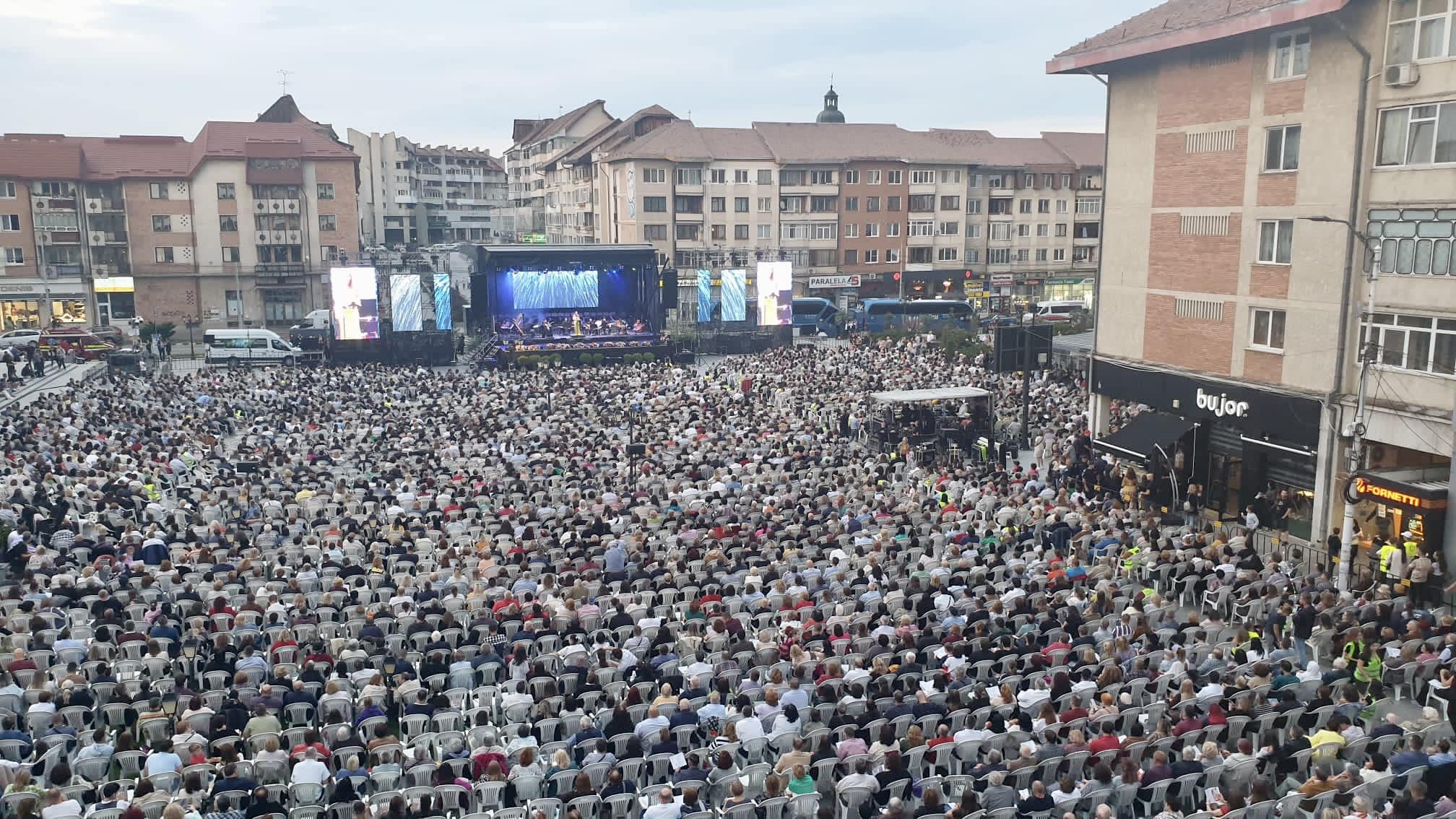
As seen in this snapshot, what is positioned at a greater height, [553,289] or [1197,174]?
[1197,174]

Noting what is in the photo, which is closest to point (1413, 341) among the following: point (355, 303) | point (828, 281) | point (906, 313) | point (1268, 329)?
point (1268, 329)

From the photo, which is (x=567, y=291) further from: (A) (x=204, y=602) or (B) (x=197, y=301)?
(A) (x=204, y=602)

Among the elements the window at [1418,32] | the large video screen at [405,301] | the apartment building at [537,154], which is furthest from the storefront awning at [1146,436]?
the apartment building at [537,154]

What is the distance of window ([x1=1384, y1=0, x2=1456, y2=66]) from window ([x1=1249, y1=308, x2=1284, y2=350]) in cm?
496

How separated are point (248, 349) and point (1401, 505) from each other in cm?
4335

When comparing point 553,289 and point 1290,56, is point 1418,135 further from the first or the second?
point 553,289

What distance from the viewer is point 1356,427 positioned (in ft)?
58.6

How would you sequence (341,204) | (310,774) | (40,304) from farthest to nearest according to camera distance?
(341,204) < (40,304) < (310,774)

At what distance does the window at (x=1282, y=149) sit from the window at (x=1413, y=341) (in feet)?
11.4

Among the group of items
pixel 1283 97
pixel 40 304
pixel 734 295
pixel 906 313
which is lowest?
pixel 906 313

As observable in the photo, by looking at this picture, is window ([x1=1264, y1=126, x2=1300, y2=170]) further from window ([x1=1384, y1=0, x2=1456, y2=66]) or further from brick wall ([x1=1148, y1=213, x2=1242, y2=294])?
window ([x1=1384, y1=0, x2=1456, y2=66])

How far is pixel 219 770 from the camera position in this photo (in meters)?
10.4

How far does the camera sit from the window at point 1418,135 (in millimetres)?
18922

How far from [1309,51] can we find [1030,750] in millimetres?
16746
